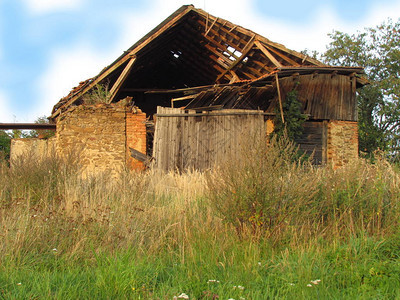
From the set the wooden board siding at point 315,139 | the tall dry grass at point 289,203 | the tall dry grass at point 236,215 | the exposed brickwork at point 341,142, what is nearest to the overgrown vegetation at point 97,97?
the wooden board siding at point 315,139

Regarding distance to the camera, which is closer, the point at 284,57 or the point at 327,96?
the point at 284,57

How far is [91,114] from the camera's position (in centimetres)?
1246

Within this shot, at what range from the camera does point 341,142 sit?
43.5 feet

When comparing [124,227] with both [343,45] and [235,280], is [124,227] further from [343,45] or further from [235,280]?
[343,45]

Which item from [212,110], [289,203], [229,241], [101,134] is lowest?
[229,241]

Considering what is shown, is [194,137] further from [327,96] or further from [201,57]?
[327,96]

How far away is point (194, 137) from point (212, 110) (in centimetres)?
110

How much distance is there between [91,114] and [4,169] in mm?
5158

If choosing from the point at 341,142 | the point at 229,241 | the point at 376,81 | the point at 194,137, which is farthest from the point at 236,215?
the point at 376,81

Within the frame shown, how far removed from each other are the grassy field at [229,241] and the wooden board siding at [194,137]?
5888 millimetres

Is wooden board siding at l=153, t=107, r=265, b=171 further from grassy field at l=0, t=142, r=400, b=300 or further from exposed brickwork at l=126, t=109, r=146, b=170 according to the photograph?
grassy field at l=0, t=142, r=400, b=300

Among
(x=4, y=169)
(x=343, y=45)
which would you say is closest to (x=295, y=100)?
(x=4, y=169)

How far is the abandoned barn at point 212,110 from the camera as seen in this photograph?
1237cm

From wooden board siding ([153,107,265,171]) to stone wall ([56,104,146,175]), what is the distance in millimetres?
761
